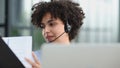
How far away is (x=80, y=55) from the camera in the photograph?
1.04 meters

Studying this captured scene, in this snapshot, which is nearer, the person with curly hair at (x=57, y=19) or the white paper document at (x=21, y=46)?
the white paper document at (x=21, y=46)

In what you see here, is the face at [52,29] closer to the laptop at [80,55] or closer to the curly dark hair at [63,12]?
the curly dark hair at [63,12]

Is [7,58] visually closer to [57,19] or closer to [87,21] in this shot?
[57,19]

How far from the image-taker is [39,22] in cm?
210

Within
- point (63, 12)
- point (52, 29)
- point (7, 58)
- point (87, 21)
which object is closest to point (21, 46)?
point (7, 58)

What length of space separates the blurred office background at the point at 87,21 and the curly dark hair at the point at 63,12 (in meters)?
1.40

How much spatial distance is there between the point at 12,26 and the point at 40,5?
177cm

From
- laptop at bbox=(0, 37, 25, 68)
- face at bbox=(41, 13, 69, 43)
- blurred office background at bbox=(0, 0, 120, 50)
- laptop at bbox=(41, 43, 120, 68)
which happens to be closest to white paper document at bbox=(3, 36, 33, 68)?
laptop at bbox=(0, 37, 25, 68)

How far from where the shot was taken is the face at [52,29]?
194 cm

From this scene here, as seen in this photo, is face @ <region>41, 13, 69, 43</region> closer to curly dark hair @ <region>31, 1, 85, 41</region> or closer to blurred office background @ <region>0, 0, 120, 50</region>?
curly dark hair @ <region>31, 1, 85, 41</region>

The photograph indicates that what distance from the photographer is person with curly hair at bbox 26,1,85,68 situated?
76.8 inches

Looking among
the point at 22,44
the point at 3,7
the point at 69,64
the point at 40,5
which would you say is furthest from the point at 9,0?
the point at 69,64

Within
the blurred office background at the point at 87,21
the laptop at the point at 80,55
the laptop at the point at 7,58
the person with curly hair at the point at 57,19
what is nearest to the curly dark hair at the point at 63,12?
the person with curly hair at the point at 57,19

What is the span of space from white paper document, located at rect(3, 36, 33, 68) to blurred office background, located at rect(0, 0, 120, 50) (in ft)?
6.22
